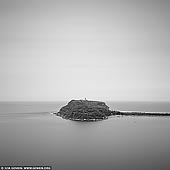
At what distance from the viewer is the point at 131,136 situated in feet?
198

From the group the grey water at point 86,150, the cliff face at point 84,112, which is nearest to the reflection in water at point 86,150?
the grey water at point 86,150

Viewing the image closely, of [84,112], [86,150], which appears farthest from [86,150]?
[84,112]

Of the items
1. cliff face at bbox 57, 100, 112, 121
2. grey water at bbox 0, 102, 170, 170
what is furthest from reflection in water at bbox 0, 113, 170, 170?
cliff face at bbox 57, 100, 112, 121

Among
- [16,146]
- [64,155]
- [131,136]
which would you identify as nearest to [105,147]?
[64,155]

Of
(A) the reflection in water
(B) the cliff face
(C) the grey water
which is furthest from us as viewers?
(B) the cliff face

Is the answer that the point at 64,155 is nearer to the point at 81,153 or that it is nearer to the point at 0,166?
the point at 81,153

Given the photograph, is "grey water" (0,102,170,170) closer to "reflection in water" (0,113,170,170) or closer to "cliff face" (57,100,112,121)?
"reflection in water" (0,113,170,170)

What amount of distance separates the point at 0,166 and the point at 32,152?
9.12 metres

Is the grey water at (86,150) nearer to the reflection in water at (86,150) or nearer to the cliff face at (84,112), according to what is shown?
the reflection in water at (86,150)

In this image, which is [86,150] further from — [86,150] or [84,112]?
[84,112]

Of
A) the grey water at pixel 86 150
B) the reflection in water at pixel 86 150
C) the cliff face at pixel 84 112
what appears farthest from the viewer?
the cliff face at pixel 84 112

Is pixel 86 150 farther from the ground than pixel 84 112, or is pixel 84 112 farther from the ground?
pixel 84 112

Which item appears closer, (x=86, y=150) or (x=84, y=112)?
(x=86, y=150)

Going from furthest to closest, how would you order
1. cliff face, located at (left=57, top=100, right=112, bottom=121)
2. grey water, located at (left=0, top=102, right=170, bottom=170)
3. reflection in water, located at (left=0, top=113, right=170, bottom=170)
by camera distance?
A: 1. cliff face, located at (left=57, top=100, right=112, bottom=121)
2. reflection in water, located at (left=0, top=113, right=170, bottom=170)
3. grey water, located at (left=0, top=102, right=170, bottom=170)
